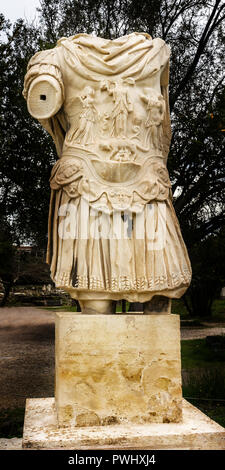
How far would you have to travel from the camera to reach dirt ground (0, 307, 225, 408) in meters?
7.42

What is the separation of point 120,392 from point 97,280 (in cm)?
72

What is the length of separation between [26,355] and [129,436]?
7.61 metres

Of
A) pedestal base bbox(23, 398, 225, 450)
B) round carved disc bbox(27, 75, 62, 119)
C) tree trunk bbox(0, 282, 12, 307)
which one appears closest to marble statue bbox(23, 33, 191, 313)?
round carved disc bbox(27, 75, 62, 119)

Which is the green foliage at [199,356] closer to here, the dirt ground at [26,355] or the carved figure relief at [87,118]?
the dirt ground at [26,355]

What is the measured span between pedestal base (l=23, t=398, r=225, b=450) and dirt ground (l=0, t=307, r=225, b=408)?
12.7 ft

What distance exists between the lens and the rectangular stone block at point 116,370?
10.4 feet

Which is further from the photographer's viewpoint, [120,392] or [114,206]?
[114,206]

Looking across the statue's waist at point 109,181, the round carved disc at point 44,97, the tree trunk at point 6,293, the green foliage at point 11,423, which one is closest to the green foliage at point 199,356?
the green foliage at point 11,423

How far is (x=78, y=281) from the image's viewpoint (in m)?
3.37

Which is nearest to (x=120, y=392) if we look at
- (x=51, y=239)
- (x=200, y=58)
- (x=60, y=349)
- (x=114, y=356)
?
(x=114, y=356)

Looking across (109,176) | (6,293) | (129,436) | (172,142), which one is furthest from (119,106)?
(6,293)

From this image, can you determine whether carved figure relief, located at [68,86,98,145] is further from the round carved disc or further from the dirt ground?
the dirt ground

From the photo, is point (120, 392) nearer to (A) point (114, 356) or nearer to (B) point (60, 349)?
(A) point (114, 356)

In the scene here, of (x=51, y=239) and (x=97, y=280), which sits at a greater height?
(x=51, y=239)
